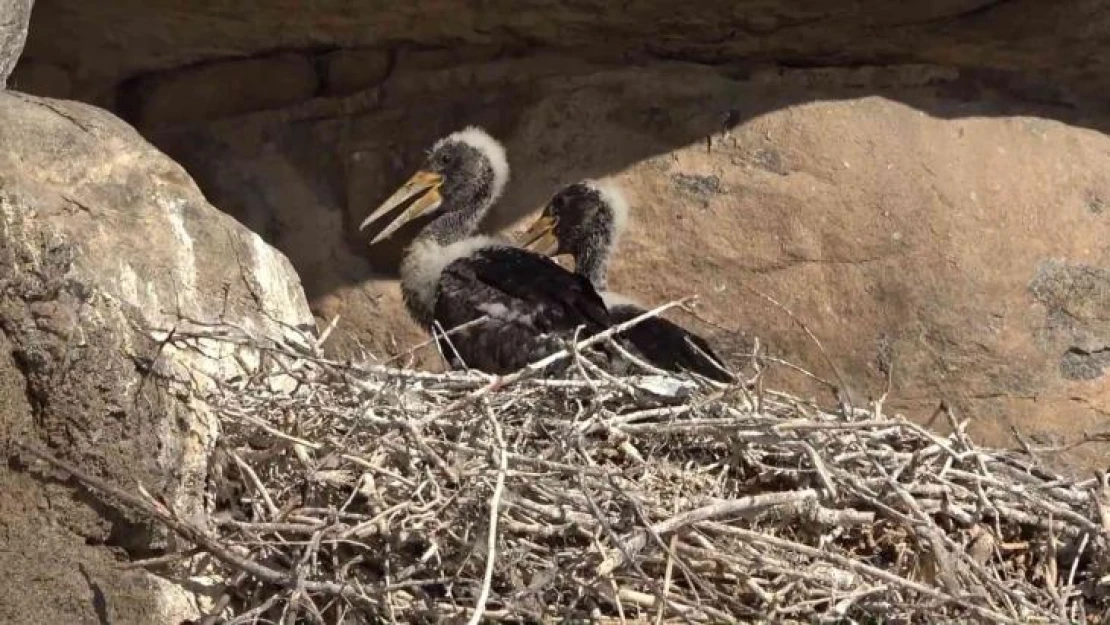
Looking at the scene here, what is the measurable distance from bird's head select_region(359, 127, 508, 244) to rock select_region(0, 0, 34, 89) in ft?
4.29

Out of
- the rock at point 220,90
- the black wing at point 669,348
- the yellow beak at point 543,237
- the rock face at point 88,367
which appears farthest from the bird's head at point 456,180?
the rock face at point 88,367

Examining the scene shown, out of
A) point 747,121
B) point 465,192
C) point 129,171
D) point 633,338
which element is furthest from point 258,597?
point 747,121

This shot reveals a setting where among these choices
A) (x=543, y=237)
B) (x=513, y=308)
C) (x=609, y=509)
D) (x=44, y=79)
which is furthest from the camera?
(x=44, y=79)

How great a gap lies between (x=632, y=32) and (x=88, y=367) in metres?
2.58

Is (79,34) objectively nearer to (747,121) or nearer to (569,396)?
(747,121)

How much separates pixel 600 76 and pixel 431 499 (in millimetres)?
2368

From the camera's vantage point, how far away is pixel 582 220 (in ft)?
19.2

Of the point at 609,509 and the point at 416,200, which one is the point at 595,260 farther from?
the point at 609,509

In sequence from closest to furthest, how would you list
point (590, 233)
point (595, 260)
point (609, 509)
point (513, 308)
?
point (609, 509) < point (513, 308) < point (590, 233) < point (595, 260)

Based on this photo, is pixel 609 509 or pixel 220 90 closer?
pixel 609 509

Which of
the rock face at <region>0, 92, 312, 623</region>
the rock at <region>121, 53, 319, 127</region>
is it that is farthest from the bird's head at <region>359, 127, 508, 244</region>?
the rock face at <region>0, 92, 312, 623</region>

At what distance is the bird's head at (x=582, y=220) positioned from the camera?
232 inches

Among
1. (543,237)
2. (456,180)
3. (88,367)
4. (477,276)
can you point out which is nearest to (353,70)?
(456,180)

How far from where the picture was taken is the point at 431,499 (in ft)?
13.7
